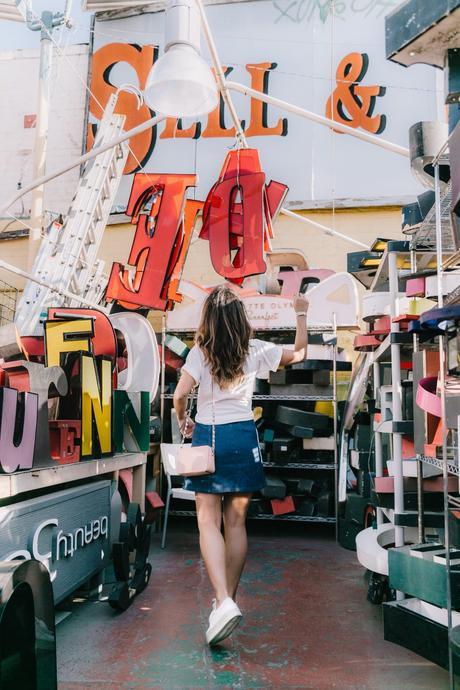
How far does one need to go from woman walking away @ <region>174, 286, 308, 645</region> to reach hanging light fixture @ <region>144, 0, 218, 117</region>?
4.21ft

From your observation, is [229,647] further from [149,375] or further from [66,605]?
[149,375]

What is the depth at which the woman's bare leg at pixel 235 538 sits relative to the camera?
9.18 ft

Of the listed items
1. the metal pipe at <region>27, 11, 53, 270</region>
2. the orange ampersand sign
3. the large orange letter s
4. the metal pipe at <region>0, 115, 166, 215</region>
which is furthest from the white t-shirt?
the large orange letter s

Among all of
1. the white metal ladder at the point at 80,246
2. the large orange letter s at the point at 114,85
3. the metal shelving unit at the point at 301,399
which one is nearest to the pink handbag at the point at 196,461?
the metal shelving unit at the point at 301,399

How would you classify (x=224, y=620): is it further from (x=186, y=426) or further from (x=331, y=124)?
(x=331, y=124)

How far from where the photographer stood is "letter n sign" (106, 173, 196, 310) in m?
5.10

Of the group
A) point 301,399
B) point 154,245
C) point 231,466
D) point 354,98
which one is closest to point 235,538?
point 231,466

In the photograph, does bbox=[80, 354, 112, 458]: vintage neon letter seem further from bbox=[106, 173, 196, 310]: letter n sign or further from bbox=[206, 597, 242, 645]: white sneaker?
bbox=[106, 173, 196, 310]: letter n sign

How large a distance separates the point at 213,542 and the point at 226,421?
22.0 inches

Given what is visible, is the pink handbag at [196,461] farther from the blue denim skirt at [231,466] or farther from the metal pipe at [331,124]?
the metal pipe at [331,124]

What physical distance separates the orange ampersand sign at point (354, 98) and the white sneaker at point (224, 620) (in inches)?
253

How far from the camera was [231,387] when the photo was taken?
289 cm

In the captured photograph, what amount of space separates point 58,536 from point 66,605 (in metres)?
0.76

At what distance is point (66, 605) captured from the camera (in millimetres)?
3160
